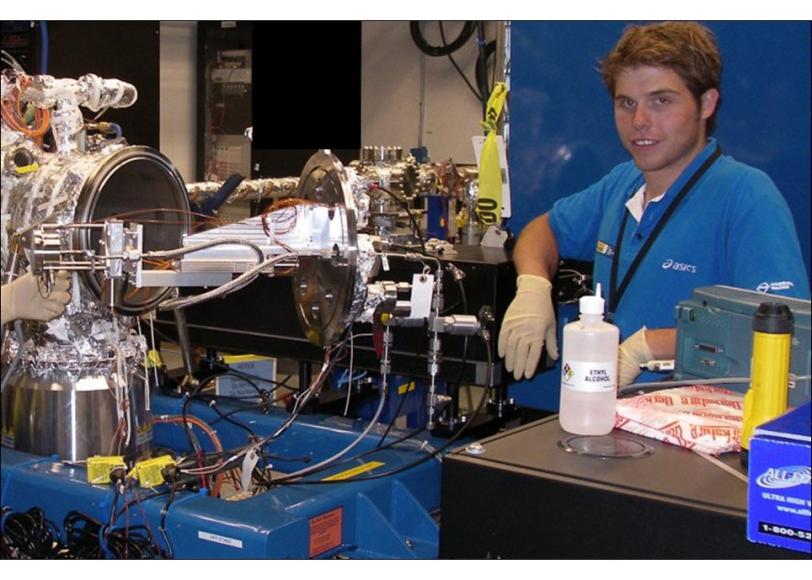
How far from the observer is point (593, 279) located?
2.79 metres

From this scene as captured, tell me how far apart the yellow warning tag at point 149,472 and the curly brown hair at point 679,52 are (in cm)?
143

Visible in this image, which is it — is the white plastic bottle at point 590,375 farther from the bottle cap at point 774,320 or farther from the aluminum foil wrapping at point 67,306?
the aluminum foil wrapping at point 67,306

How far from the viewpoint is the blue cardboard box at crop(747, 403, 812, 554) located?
1168 mm

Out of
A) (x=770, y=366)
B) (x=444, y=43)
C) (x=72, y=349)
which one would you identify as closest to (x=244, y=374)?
(x=72, y=349)

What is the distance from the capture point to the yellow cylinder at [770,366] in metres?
1.31

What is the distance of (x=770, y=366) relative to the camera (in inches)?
52.6

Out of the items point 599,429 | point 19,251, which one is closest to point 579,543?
point 599,429

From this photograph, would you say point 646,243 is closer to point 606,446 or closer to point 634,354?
point 634,354

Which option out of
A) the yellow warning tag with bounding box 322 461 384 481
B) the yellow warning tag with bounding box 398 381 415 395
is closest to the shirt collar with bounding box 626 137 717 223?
the yellow warning tag with bounding box 398 381 415 395

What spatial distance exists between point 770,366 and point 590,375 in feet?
0.78

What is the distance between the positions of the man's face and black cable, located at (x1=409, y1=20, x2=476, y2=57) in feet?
6.65
